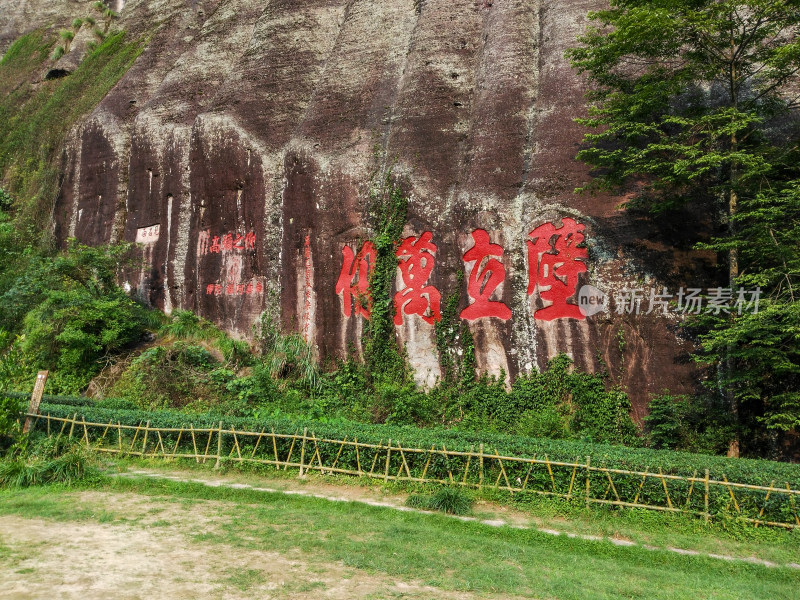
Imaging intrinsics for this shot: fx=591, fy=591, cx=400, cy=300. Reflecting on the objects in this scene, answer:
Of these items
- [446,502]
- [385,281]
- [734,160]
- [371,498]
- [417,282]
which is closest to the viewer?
[446,502]

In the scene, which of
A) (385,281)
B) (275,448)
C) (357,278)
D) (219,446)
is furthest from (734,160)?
(219,446)

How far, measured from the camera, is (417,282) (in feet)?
34.8

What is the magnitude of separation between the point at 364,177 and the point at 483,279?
323cm

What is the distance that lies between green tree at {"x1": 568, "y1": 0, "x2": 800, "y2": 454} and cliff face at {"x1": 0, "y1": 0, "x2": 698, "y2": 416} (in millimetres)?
856

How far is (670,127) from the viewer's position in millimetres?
9984

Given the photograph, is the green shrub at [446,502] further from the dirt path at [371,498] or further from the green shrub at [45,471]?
the green shrub at [45,471]

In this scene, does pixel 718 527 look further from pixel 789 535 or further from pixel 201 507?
pixel 201 507

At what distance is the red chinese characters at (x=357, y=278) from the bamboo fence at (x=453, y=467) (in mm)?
3662

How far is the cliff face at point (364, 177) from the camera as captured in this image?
958 cm

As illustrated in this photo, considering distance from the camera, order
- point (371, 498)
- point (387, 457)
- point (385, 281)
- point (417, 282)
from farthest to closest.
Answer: point (385, 281), point (417, 282), point (387, 457), point (371, 498)

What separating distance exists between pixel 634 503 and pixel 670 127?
654cm

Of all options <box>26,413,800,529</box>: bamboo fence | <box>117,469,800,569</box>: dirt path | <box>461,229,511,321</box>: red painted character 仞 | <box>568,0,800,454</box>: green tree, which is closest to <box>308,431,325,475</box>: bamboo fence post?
<box>26,413,800,529</box>: bamboo fence

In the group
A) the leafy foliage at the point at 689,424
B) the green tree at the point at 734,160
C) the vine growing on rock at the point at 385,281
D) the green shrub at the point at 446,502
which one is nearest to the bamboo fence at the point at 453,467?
the green shrub at the point at 446,502

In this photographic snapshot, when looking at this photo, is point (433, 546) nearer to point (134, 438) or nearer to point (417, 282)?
point (134, 438)
